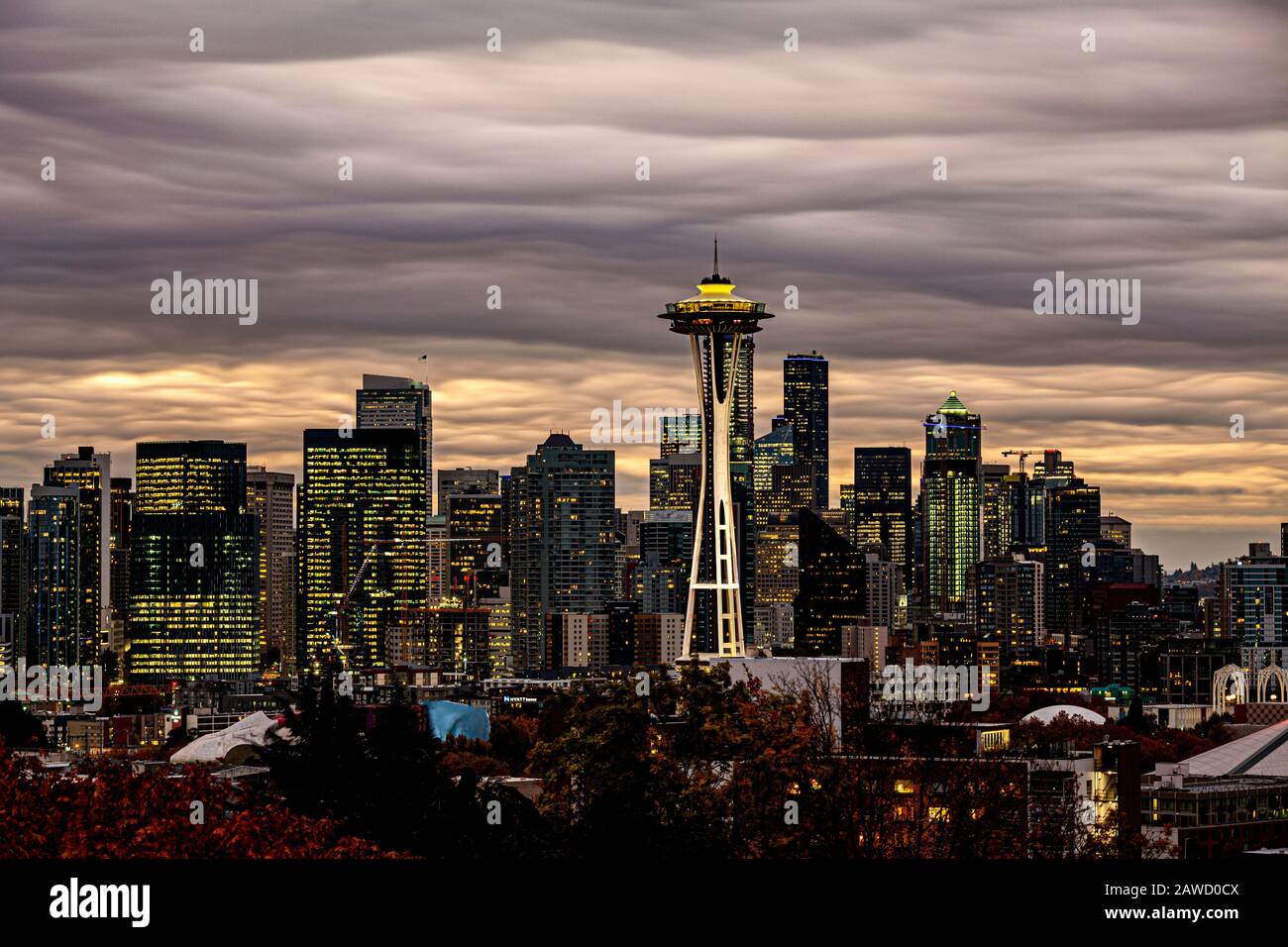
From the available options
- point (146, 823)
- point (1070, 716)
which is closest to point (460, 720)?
point (1070, 716)

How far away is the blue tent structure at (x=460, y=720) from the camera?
146m

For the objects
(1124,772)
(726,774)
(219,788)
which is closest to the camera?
(219,788)

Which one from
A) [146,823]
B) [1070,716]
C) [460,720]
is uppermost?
[146,823]

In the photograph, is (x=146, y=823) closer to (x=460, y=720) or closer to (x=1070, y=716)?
(x=460, y=720)

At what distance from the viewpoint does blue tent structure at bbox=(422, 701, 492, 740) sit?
146500 millimetres

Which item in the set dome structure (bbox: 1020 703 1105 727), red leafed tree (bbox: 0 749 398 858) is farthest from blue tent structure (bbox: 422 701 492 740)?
red leafed tree (bbox: 0 749 398 858)

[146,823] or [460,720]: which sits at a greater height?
[146,823]

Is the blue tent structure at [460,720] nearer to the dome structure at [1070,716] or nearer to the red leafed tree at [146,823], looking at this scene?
the dome structure at [1070,716]

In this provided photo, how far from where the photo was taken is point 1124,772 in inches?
4658

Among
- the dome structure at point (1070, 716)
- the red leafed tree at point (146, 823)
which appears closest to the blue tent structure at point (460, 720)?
the dome structure at point (1070, 716)

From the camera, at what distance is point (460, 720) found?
14912 cm
